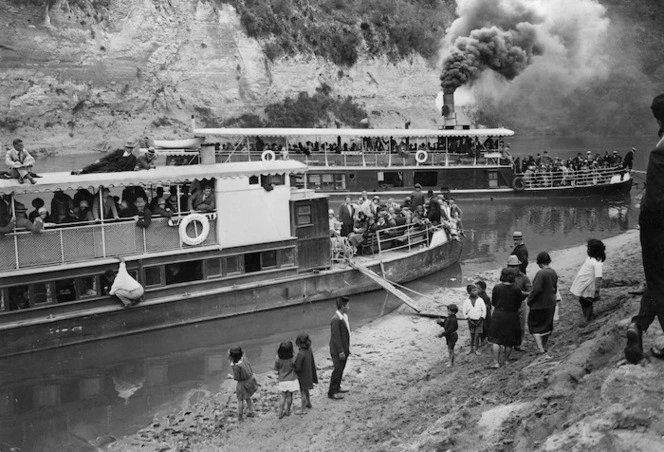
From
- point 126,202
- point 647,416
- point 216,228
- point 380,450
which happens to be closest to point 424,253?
point 216,228

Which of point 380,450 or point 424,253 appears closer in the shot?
point 380,450

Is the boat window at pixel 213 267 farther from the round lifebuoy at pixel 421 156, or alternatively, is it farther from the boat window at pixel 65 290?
the round lifebuoy at pixel 421 156

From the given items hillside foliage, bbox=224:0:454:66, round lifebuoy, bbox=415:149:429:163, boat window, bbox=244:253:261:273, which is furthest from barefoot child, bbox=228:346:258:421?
hillside foliage, bbox=224:0:454:66

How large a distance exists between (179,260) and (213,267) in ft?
3.23

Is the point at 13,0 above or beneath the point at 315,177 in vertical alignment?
above

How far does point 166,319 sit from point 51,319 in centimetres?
277

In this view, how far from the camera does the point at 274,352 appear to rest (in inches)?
734

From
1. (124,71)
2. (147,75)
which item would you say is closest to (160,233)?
(124,71)

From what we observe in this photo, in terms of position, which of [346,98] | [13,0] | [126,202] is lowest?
[126,202]

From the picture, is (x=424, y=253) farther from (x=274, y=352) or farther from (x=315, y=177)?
(x=315, y=177)

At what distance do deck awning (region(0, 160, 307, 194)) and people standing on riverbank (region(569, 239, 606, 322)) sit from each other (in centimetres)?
948

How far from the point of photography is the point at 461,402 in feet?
37.2

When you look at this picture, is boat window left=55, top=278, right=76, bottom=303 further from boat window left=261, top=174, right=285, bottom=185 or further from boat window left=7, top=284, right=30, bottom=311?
boat window left=261, top=174, right=285, bottom=185

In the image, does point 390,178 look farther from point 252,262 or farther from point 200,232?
point 200,232
